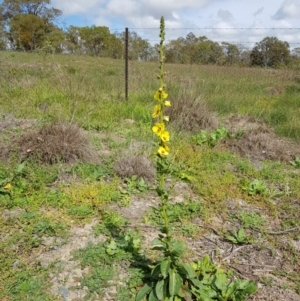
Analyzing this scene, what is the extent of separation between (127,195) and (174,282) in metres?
1.47

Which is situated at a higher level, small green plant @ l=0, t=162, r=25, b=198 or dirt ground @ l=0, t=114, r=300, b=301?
small green plant @ l=0, t=162, r=25, b=198

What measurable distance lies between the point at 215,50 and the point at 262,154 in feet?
19.4

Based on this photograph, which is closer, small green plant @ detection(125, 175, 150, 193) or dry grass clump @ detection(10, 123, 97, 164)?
small green plant @ detection(125, 175, 150, 193)

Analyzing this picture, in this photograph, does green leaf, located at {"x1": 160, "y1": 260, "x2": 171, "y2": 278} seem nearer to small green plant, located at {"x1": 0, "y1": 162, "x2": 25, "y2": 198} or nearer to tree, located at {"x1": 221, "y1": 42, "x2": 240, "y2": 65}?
small green plant, located at {"x1": 0, "y1": 162, "x2": 25, "y2": 198}

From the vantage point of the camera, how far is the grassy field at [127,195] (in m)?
2.11

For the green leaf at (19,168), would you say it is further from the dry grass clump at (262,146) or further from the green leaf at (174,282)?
the dry grass clump at (262,146)

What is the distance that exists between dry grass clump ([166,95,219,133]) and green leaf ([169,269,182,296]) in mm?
3439

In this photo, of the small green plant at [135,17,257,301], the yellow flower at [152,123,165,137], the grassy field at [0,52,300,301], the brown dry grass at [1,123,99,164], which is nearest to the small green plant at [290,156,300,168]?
the grassy field at [0,52,300,301]

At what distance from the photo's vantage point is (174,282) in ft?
5.59

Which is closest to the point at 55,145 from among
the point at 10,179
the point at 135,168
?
the point at 10,179

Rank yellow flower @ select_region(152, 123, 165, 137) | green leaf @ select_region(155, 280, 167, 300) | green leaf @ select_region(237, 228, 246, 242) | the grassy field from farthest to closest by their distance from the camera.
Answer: green leaf @ select_region(237, 228, 246, 242)
the grassy field
green leaf @ select_region(155, 280, 167, 300)
yellow flower @ select_region(152, 123, 165, 137)

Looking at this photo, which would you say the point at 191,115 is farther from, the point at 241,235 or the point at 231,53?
the point at 231,53

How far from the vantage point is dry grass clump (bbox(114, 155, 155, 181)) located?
11.2 feet

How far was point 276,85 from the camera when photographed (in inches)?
344
